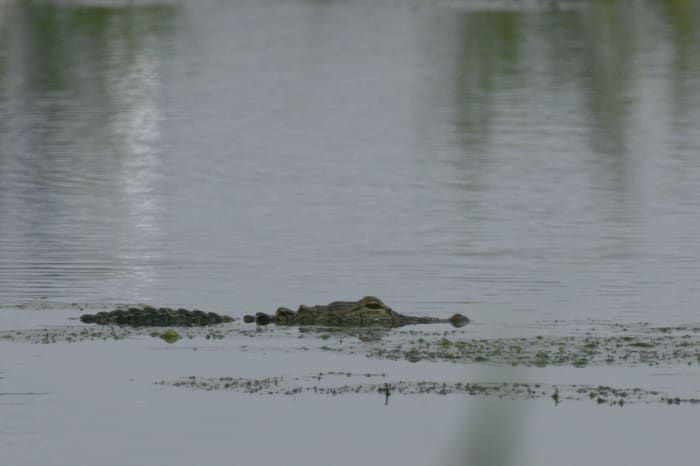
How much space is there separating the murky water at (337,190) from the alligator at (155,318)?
0.61m

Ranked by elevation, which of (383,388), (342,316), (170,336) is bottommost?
(342,316)

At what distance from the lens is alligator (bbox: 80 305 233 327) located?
682 inches

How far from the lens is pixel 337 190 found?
31859 mm

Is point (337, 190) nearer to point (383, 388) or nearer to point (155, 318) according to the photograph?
point (155, 318)

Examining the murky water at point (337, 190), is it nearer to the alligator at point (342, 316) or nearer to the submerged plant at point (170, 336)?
the submerged plant at point (170, 336)

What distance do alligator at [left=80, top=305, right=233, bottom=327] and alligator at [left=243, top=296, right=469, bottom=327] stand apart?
0.46 m

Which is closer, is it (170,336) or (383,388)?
(383,388)

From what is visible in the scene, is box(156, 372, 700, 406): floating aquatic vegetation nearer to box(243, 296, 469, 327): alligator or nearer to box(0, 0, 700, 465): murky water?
box(0, 0, 700, 465): murky water

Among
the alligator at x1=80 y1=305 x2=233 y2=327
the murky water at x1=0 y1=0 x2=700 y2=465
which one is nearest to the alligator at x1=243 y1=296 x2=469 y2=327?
the alligator at x1=80 y1=305 x2=233 y2=327

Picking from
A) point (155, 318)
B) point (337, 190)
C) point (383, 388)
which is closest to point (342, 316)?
point (155, 318)

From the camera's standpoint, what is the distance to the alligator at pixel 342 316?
57.1 ft

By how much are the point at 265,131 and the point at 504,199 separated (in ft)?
41.6

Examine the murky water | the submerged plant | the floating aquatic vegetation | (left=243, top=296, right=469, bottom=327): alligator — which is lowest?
the murky water

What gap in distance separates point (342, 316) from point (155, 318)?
→ 1.52 meters
